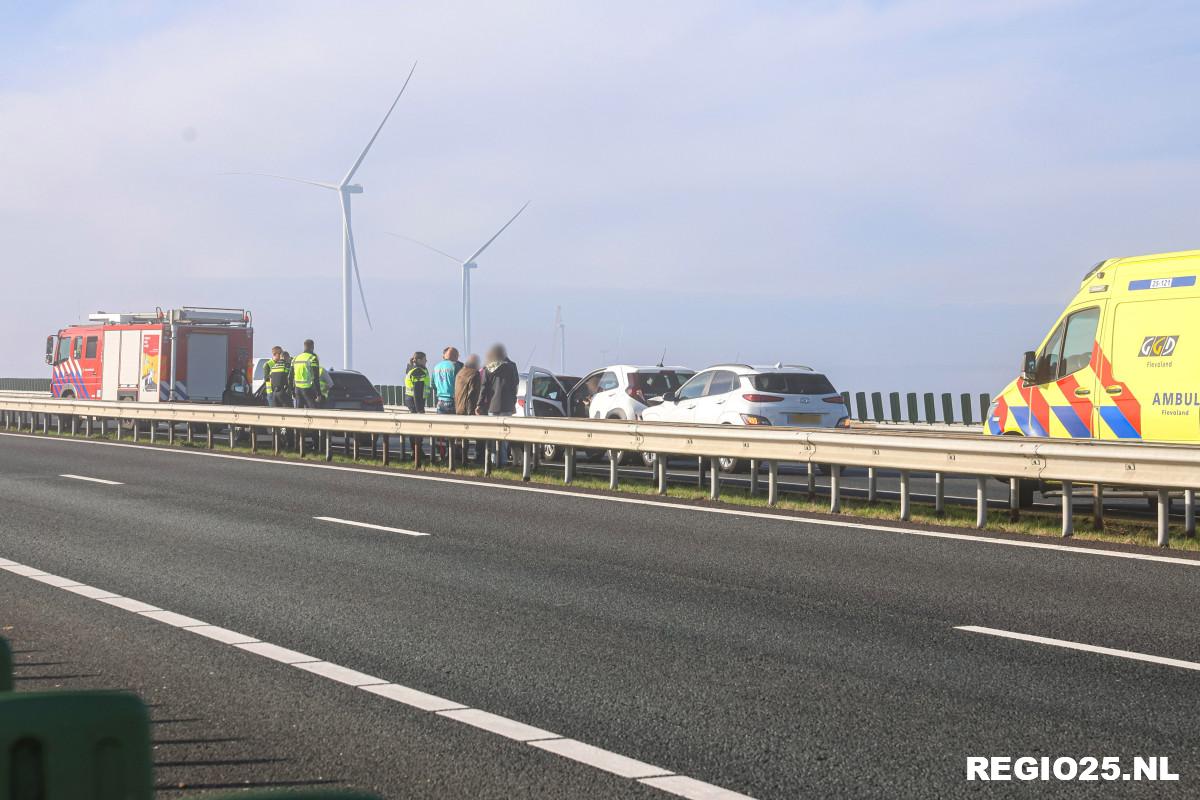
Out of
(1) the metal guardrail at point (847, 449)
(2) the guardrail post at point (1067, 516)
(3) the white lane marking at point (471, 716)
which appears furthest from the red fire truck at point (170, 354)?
(3) the white lane marking at point (471, 716)

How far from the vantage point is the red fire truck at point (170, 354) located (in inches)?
1291

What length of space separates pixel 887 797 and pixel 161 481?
14.8m

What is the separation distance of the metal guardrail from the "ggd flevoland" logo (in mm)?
1352

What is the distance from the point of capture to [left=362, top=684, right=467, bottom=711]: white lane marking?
578cm

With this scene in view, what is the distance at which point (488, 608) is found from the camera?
8258 mm

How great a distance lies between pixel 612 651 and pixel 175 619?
2720 mm

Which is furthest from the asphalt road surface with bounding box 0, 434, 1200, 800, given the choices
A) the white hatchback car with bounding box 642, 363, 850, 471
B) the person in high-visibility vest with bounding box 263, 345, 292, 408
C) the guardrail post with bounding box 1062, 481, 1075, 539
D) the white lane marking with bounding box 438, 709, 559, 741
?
the person in high-visibility vest with bounding box 263, 345, 292, 408

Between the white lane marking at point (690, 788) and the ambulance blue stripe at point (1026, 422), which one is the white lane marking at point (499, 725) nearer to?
the white lane marking at point (690, 788)

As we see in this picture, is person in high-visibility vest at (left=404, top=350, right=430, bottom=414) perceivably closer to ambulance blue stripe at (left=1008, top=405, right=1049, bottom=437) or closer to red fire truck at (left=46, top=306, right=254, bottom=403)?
red fire truck at (left=46, top=306, right=254, bottom=403)

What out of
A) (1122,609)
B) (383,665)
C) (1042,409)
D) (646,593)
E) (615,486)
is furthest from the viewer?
(615,486)

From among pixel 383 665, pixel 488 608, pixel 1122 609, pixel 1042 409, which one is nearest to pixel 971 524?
pixel 1042 409

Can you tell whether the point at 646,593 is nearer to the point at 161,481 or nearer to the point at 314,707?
the point at 314,707

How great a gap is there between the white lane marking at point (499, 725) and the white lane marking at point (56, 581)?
4630 millimetres

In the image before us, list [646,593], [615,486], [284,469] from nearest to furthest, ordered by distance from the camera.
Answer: [646,593] < [615,486] < [284,469]
